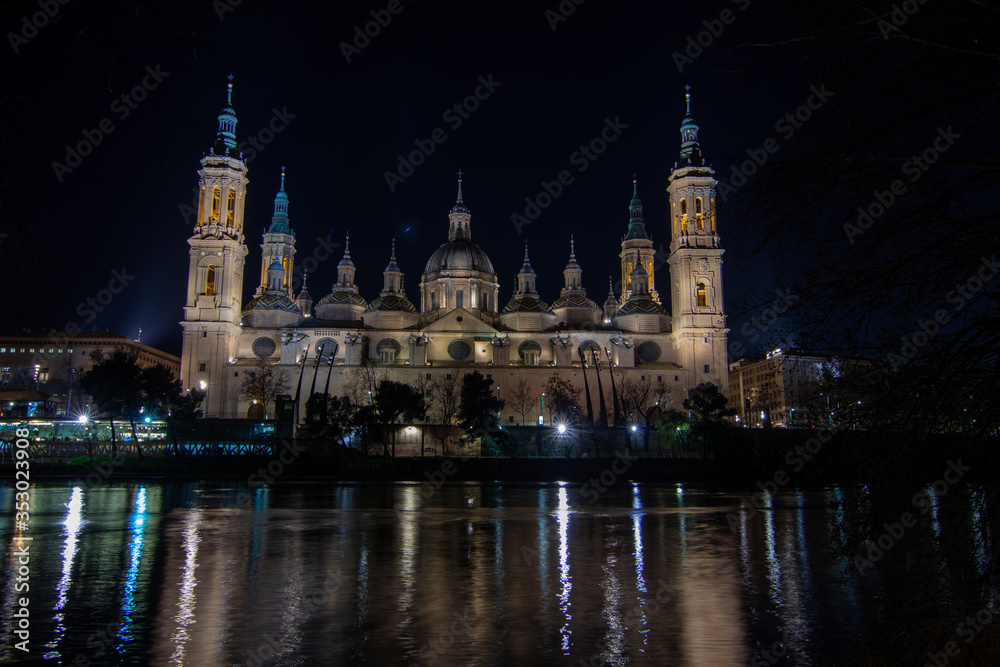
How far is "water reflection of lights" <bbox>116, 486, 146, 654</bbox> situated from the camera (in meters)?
7.95

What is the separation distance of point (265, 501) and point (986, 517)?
21739mm

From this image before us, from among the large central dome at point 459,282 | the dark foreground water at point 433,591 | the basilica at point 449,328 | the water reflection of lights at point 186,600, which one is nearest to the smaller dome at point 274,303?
the basilica at point 449,328

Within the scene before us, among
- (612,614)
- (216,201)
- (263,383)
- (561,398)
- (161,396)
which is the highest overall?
(216,201)

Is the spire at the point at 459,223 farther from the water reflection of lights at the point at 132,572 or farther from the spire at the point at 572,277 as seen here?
the water reflection of lights at the point at 132,572

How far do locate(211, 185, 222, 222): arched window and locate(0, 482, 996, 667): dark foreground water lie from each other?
193 feet

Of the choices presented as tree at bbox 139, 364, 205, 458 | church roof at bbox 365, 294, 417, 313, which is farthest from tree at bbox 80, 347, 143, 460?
church roof at bbox 365, 294, 417, 313

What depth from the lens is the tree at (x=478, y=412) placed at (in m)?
51.2

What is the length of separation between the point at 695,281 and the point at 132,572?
68.1 metres

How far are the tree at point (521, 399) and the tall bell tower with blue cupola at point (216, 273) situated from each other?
25.8 metres

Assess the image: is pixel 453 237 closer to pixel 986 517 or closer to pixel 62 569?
pixel 62 569

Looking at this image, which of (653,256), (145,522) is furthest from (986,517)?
(653,256)

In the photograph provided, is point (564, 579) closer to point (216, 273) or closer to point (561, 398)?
point (561, 398)

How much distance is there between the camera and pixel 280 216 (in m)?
92.4

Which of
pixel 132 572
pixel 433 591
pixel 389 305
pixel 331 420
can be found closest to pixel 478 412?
pixel 331 420
